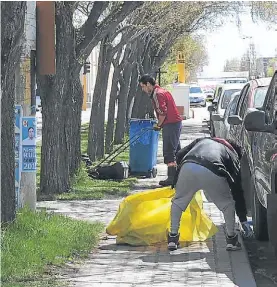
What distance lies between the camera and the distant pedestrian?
27.0 ft

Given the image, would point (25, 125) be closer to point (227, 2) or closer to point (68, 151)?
point (68, 151)

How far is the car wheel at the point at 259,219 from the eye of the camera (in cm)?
909

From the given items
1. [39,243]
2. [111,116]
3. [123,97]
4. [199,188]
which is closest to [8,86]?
[39,243]

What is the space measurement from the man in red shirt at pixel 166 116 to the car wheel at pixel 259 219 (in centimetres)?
417

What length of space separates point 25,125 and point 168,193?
2010 millimetres

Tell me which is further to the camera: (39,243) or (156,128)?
(156,128)

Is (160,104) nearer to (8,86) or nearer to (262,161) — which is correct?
(262,161)

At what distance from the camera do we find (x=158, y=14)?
2464 centimetres

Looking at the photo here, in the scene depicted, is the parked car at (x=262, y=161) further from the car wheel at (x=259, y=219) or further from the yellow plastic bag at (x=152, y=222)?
the yellow plastic bag at (x=152, y=222)

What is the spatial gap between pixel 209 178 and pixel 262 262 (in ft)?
3.74

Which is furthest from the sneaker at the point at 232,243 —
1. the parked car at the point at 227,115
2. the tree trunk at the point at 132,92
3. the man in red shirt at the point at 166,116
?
the tree trunk at the point at 132,92

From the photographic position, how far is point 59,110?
1276 centimetres

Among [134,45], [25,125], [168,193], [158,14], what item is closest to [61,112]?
[25,125]

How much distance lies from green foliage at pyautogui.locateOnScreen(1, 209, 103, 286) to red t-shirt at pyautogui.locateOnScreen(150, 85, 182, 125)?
388 cm
